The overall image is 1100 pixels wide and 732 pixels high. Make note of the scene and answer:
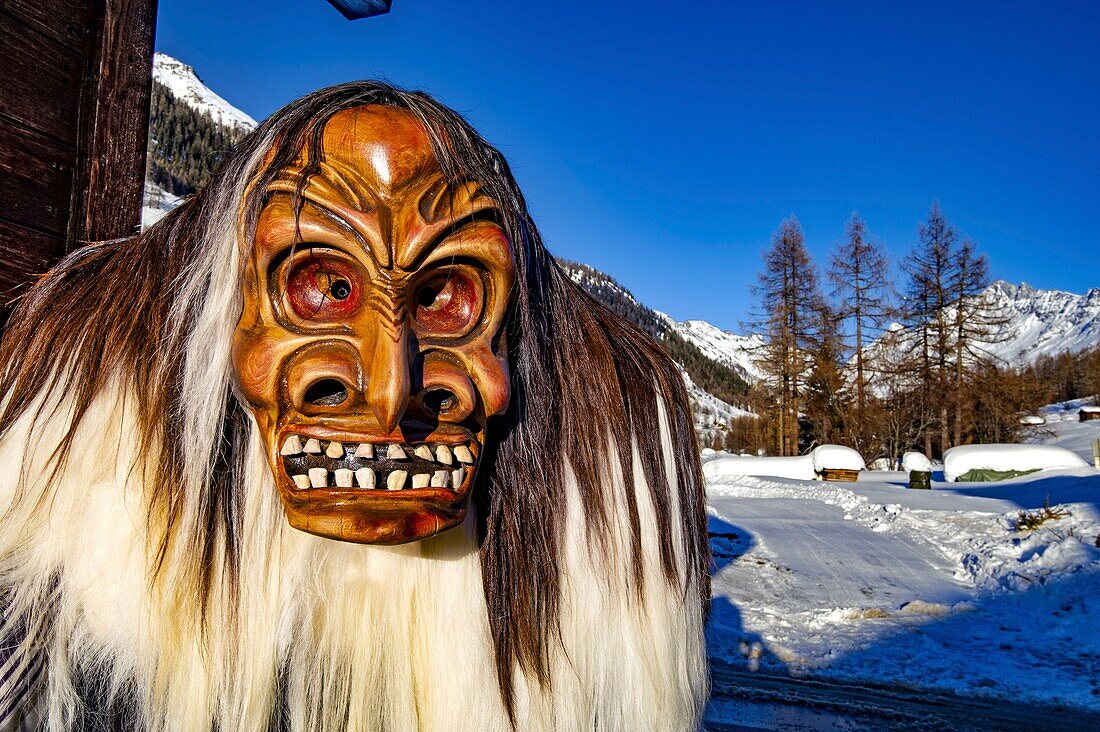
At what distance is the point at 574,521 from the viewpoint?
3.64 feet

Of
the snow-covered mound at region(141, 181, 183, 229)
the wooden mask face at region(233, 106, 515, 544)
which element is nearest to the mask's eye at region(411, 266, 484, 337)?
the wooden mask face at region(233, 106, 515, 544)

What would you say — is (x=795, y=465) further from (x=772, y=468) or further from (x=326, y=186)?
(x=326, y=186)

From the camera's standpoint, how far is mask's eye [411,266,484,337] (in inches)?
36.0

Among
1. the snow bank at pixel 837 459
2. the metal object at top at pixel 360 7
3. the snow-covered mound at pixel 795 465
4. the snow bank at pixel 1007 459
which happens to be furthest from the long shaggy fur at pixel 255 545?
the snow bank at pixel 837 459

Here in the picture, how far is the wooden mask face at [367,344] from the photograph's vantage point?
0.84 m

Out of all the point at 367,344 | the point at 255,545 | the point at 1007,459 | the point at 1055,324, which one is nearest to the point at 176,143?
the point at 255,545

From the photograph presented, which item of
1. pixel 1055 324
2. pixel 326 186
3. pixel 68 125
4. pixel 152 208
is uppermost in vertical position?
pixel 1055 324

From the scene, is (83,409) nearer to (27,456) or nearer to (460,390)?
(27,456)

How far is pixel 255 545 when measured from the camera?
3.23 feet

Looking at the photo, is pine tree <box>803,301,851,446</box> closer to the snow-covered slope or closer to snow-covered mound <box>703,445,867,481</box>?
snow-covered mound <box>703,445,867,481</box>

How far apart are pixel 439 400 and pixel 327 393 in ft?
0.43

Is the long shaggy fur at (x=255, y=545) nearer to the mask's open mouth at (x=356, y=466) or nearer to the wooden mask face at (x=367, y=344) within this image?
the wooden mask face at (x=367, y=344)

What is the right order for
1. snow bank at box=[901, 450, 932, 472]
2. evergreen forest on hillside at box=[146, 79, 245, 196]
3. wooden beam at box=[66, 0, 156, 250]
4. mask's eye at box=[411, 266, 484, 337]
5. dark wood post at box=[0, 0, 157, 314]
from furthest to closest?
snow bank at box=[901, 450, 932, 472] → evergreen forest on hillside at box=[146, 79, 245, 196] → wooden beam at box=[66, 0, 156, 250] → dark wood post at box=[0, 0, 157, 314] → mask's eye at box=[411, 266, 484, 337]

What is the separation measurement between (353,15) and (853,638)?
12.9 ft
